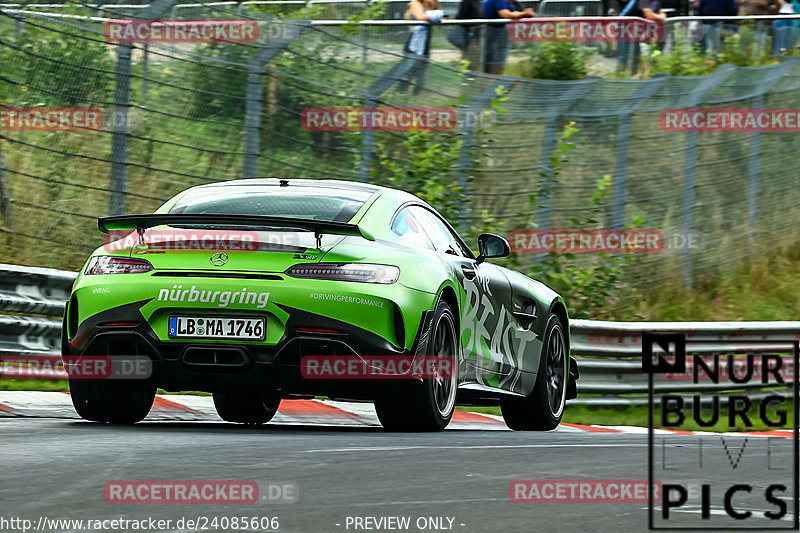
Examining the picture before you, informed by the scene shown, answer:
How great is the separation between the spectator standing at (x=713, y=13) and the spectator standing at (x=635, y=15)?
48 cm

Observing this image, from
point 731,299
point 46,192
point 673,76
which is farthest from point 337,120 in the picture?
point 731,299

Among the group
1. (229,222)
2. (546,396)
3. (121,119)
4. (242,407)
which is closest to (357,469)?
(229,222)

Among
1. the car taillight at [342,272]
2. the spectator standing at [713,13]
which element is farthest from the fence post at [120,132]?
the spectator standing at [713,13]

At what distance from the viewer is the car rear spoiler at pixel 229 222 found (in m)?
7.13

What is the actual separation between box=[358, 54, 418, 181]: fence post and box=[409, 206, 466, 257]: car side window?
5.47 meters

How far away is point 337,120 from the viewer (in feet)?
45.9

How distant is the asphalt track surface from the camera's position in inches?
191

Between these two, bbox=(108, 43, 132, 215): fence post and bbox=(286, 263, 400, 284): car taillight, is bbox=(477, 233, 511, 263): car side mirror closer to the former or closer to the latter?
bbox=(286, 263, 400, 284): car taillight

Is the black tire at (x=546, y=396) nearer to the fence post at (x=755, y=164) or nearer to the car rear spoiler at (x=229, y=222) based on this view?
the car rear spoiler at (x=229, y=222)

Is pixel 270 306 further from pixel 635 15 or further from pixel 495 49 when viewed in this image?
pixel 635 15

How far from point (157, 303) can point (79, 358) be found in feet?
2.08

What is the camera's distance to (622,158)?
1558cm

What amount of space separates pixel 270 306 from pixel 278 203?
0.93 meters
